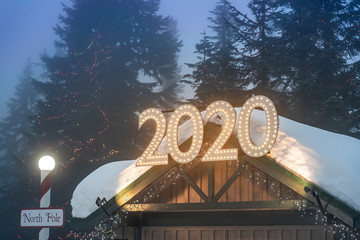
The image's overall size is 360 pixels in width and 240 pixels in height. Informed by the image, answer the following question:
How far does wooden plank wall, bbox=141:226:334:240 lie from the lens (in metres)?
10.8

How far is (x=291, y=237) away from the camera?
11070mm

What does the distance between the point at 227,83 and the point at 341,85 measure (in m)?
5.42

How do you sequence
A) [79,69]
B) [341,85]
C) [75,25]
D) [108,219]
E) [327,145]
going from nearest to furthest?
1. [327,145]
2. [108,219]
3. [341,85]
4. [79,69]
5. [75,25]

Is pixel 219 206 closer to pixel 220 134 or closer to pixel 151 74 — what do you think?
pixel 220 134

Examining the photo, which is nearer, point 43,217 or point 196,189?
point 43,217

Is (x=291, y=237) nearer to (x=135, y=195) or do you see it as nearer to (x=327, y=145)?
(x=327, y=145)

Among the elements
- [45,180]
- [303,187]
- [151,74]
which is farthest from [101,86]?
[303,187]

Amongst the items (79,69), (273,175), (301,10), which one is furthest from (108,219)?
(79,69)

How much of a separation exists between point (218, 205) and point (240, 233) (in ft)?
4.02

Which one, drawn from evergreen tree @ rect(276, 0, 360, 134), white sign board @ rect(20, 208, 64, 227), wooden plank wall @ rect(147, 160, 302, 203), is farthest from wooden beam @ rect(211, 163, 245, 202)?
evergreen tree @ rect(276, 0, 360, 134)

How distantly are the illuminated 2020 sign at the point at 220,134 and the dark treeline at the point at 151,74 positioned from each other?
43.3 feet

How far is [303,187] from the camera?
962cm

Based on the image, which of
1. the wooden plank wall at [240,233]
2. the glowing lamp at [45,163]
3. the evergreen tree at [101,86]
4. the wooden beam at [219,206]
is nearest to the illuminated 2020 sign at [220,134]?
the wooden beam at [219,206]

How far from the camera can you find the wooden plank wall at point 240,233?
10.8 metres
